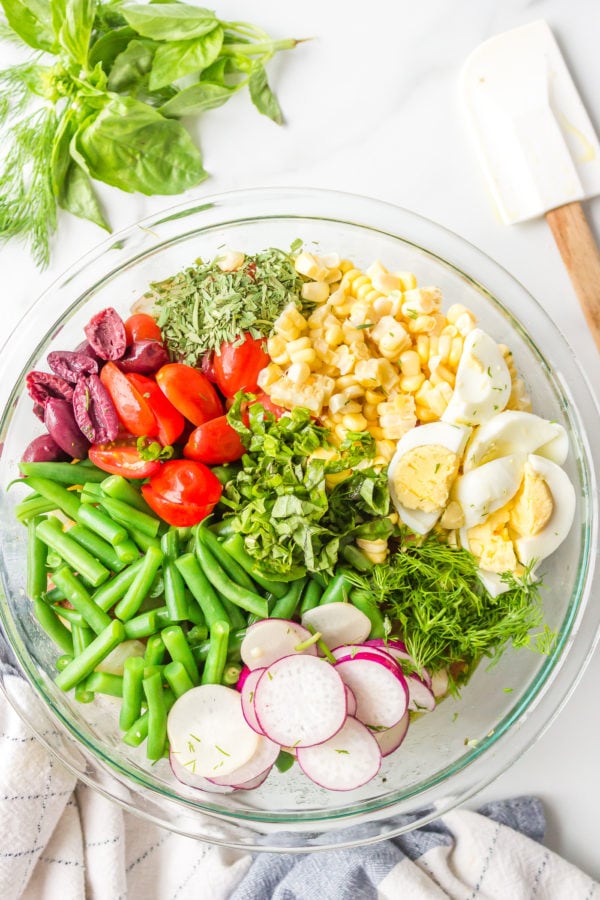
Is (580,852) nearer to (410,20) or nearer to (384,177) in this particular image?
(384,177)

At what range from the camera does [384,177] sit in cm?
248

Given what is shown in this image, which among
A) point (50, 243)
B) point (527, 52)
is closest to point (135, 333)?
point (50, 243)

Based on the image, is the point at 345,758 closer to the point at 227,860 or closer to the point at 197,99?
the point at 227,860

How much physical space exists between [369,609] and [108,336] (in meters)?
1.03

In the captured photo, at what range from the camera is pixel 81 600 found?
6.91 feet

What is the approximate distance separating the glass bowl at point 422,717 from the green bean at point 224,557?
1.94ft

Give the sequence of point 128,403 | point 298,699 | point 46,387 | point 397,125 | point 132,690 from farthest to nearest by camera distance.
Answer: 1. point 397,125
2. point 46,387
3. point 128,403
4. point 132,690
5. point 298,699

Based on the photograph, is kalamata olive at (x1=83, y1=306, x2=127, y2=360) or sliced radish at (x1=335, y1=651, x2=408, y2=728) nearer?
sliced radish at (x1=335, y1=651, x2=408, y2=728)

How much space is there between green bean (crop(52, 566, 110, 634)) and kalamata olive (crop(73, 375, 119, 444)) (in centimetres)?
37

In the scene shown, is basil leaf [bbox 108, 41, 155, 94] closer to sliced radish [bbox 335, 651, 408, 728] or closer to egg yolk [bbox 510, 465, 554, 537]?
egg yolk [bbox 510, 465, 554, 537]

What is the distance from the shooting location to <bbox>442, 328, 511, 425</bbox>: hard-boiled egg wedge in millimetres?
2061

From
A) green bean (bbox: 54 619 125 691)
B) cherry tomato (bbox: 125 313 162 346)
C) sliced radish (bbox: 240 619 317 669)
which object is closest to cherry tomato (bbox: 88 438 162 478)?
cherry tomato (bbox: 125 313 162 346)

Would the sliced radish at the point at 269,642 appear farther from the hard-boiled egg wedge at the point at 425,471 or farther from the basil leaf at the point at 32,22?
the basil leaf at the point at 32,22

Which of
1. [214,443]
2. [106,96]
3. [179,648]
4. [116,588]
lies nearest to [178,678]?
[179,648]
